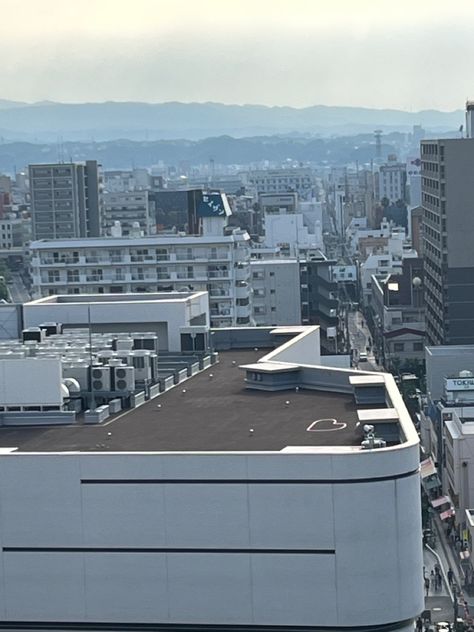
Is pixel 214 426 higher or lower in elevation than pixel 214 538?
higher

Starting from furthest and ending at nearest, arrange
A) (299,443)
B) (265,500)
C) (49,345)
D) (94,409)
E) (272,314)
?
1. (272,314)
2. (49,345)
3. (94,409)
4. (299,443)
5. (265,500)

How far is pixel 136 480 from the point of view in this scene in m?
14.3

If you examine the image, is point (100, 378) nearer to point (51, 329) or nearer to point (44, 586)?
point (44, 586)

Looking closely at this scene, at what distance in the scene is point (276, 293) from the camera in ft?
163

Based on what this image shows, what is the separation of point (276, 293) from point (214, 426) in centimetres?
3273

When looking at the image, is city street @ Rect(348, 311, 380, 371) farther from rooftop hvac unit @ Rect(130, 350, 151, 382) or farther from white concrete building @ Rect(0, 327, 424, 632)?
white concrete building @ Rect(0, 327, 424, 632)

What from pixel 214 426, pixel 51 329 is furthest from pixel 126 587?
pixel 51 329

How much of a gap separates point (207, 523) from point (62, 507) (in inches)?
48.1

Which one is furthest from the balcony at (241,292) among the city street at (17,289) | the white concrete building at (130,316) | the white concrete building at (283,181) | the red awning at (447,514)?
the white concrete building at (283,181)

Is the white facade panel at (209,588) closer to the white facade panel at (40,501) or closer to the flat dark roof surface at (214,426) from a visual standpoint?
the white facade panel at (40,501)

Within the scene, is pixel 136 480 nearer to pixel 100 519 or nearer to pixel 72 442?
pixel 100 519

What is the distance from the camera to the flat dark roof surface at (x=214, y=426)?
1588 cm

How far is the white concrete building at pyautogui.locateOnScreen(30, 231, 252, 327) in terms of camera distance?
4044 cm

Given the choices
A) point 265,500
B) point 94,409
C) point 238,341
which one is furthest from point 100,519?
point 238,341
